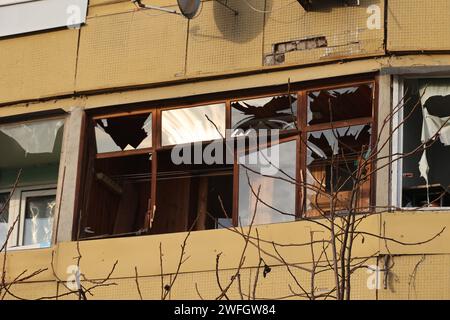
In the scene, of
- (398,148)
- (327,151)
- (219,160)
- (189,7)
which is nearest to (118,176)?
(219,160)

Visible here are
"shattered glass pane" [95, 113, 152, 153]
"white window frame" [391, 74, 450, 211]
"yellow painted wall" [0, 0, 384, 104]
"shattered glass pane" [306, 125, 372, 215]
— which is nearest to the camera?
"white window frame" [391, 74, 450, 211]

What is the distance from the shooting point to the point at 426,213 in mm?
12773

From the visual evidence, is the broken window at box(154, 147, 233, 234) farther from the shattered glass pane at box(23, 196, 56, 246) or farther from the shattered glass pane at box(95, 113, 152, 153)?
the shattered glass pane at box(23, 196, 56, 246)

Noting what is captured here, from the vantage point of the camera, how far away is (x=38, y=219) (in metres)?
15.8

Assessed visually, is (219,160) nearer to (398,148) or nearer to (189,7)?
(189,7)

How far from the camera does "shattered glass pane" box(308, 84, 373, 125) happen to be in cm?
1371

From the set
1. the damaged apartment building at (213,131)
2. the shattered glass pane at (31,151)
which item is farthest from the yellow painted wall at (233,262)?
the shattered glass pane at (31,151)

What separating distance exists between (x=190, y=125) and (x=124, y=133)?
0.89 metres

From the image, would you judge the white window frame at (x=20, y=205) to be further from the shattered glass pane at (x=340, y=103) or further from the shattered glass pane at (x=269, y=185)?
the shattered glass pane at (x=340, y=103)

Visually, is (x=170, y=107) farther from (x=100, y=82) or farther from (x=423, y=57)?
(x=423, y=57)

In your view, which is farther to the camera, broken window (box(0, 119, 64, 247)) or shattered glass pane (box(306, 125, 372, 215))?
broken window (box(0, 119, 64, 247))

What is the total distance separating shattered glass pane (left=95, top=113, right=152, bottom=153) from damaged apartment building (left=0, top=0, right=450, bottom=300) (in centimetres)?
2

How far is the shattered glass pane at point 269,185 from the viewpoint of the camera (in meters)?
13.8

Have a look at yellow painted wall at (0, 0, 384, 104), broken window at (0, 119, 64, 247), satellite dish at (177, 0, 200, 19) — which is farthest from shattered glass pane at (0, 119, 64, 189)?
satellite dish at (177, 0, 200, 19)
